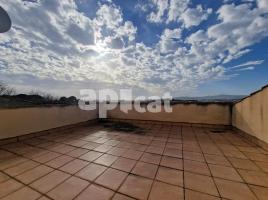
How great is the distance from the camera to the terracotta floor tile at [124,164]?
2.02 meters

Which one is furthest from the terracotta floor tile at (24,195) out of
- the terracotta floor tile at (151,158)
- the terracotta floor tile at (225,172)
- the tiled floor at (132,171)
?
the terracotta floor tile at (225,172)

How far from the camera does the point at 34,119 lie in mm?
3637

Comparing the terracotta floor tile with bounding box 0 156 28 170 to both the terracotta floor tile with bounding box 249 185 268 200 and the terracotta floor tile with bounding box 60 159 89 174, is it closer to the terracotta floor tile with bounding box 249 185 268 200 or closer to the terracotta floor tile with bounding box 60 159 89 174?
the terracotta floor tile with bounding box 60 159 89 174

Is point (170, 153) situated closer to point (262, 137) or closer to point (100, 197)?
point (100, 197)

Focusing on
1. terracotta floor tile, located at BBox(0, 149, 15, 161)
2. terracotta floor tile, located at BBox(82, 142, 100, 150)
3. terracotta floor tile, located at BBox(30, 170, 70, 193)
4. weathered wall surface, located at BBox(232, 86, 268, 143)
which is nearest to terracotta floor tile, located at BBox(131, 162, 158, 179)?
terracotta floor tile, located at BBox(30, 170, 70, 193)

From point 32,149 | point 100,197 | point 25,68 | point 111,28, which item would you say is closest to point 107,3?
point 111,28

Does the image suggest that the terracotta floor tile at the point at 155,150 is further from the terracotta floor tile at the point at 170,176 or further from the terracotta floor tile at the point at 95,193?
the terracotta floor tile at the point at 95,193

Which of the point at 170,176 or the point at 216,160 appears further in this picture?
the point at 216,160

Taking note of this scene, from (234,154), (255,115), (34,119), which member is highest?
(255,115)

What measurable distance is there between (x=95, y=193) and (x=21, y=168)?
4.51 feet

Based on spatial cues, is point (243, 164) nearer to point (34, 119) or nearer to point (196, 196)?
point (196, 196)

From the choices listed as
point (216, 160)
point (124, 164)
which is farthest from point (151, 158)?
point (216, 160)

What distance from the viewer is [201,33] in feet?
15.4

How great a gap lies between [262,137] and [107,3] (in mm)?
5438
